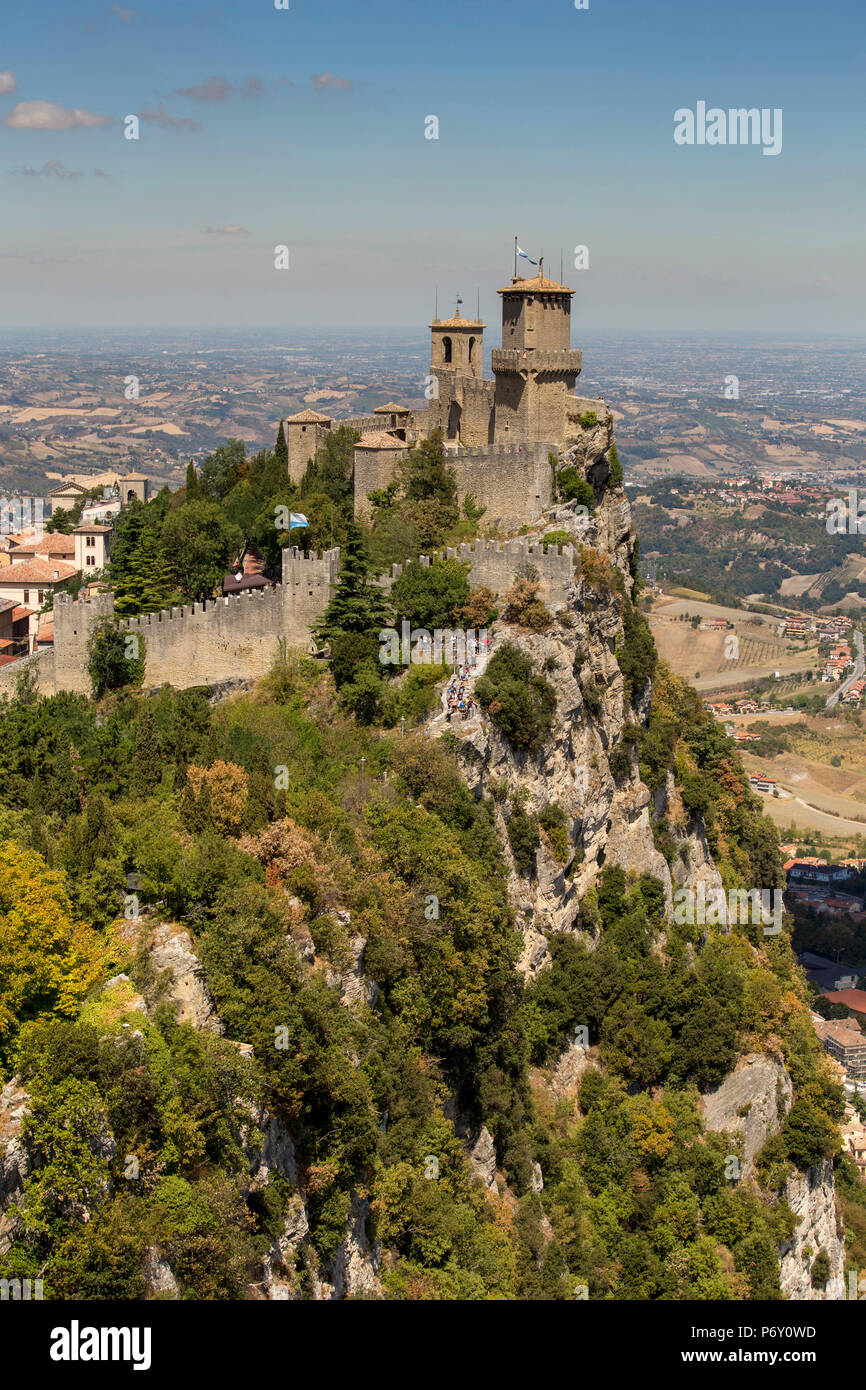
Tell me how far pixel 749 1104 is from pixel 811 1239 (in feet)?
15.2

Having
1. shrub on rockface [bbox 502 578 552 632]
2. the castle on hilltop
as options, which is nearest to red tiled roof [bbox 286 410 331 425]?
the castle on hilltop

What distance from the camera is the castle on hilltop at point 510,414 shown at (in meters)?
40.2

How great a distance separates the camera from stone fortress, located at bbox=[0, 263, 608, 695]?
34.9 m

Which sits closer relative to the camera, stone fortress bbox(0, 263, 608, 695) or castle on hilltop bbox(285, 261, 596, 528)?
stone fortress bbox(0, 263, 608, 695)

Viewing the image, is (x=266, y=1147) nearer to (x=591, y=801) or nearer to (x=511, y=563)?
(x=591, y=801)

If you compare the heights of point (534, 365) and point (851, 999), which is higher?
point (534, 365)

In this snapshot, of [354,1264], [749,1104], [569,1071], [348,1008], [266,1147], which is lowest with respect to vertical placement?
[749,1104]

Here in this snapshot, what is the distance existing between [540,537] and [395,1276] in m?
21.5

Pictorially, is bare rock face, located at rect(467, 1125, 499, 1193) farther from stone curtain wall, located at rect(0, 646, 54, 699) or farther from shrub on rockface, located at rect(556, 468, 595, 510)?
shrub on rockface, located at rect(556, 468, 595, 510)

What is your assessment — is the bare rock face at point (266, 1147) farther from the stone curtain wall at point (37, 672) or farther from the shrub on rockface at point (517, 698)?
the stone curtain wall at point (37, 672)

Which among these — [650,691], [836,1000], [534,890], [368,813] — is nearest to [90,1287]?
[368,813]

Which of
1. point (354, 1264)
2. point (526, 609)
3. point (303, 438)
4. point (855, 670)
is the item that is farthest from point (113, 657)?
point (855, 670)

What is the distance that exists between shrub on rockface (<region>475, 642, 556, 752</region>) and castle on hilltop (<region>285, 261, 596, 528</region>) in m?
6.87

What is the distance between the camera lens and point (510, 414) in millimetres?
41688
